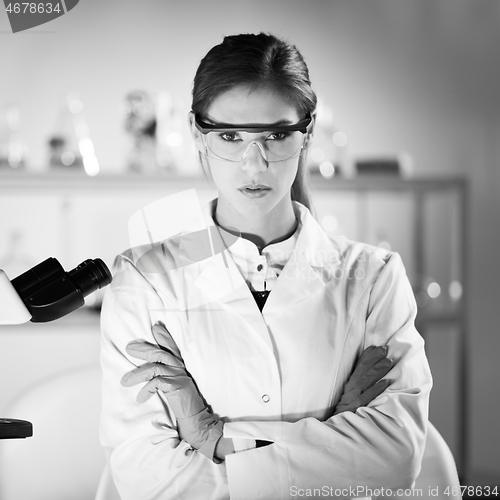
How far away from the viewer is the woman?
0.69 m

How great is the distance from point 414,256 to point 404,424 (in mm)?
668

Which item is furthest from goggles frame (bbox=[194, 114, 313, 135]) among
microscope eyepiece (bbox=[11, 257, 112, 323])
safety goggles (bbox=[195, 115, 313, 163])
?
microscope eyepiece (bbox=[11, 257, 112, 323])

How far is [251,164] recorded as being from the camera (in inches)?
26.7

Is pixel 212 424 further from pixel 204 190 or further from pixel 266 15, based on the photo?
pixel 266 15

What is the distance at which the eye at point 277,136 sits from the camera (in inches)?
26.5

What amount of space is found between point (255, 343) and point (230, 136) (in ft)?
0.84

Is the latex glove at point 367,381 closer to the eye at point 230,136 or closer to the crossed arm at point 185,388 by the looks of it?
the crossed arm at point 185,388

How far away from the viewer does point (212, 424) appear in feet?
2.32

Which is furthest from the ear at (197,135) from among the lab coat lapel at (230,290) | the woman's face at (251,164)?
the lab coat lapel at (230,290)

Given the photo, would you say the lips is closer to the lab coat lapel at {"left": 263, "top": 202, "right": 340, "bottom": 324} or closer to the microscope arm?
the lab coat lapel at {"left": 263, "top": 202, "right": 340, "bottom": 324}

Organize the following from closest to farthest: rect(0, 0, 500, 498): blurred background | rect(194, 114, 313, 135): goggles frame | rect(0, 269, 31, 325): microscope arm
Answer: rect(0, 269, 31, 325): microscope arm, rect(194, 114, 313, 135): goggles frame, rect(0, 0, 500, 498): blurred background

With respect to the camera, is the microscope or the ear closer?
the microscope

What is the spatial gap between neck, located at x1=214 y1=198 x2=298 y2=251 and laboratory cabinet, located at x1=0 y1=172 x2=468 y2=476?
0.05 meters

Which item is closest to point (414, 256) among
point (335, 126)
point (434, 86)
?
point (335, 126)
